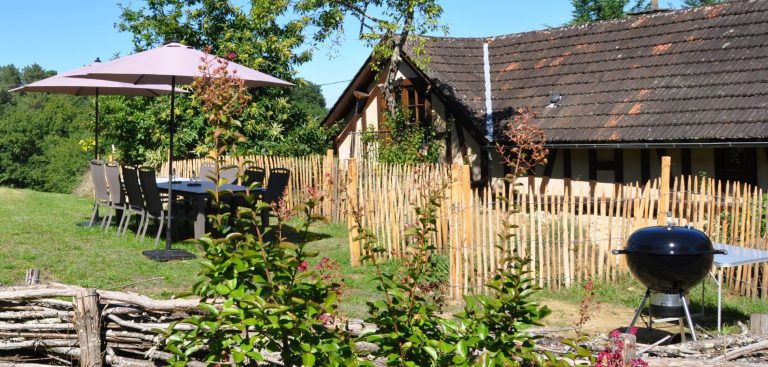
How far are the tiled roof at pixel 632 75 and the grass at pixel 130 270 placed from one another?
5.42 metres

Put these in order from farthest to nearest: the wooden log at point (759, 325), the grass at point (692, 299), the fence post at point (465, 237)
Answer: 1. the fence post at point (465, 237)
2. the grass at point (692, 299)
3. the wooden log at point (759, 325)

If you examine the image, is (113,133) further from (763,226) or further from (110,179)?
(763,226)

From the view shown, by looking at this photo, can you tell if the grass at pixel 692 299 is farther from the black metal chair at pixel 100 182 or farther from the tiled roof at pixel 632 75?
the black metal chair at pixel 100 182

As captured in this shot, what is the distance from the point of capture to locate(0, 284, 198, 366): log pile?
208 inches

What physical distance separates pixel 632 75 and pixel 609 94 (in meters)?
0.68

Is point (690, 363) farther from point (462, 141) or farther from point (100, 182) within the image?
point (462, 141)

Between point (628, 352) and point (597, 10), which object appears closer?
point (628, 352)

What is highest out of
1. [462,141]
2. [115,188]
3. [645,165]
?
[462,141]

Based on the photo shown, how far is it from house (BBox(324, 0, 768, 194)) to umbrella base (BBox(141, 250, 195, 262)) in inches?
280

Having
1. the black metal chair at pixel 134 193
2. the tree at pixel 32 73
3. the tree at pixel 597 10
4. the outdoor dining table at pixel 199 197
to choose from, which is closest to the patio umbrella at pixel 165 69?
the outdoor dining table at pixel 199 197

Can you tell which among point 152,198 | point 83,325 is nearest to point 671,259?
point 83,325

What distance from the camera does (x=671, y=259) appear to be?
6.43 m

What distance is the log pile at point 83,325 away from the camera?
17.4ft

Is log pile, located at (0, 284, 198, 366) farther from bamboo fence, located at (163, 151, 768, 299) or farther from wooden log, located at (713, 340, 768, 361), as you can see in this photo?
bamboo fence, located at (163, 151, 768, 299)
